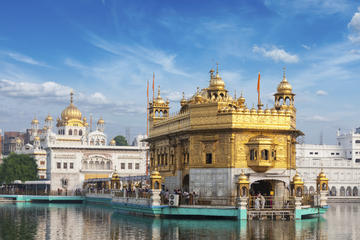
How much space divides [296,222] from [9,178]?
5708cm

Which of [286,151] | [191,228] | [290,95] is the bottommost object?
[191,228]

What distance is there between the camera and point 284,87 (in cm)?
3897

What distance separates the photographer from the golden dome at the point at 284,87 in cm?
3894

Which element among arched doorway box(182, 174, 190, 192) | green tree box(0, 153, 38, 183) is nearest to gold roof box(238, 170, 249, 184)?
arched doorway box(182, 174, 190, 192)

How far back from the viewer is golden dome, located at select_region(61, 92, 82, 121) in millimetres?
92562

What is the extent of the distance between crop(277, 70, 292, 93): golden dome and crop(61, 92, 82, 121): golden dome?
189ft

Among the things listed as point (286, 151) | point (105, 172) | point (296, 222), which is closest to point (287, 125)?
point (286, 151)

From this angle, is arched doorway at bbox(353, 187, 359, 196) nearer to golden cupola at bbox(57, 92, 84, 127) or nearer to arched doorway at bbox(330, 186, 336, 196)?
arched doorway at bbox(330, 186, 336, 196)

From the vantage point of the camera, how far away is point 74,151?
263 ft

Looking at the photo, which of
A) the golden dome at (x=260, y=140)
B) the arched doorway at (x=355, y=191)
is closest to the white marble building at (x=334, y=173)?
the arched doorway at (x=355, y=191)

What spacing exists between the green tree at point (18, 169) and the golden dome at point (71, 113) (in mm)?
11539

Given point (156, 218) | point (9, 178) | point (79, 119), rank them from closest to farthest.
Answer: point (156, 218)
point (9, 178)
point (79, 119)

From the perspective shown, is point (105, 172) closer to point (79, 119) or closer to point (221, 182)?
point (79, 119)

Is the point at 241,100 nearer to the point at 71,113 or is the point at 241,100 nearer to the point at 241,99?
the point at 241,99
